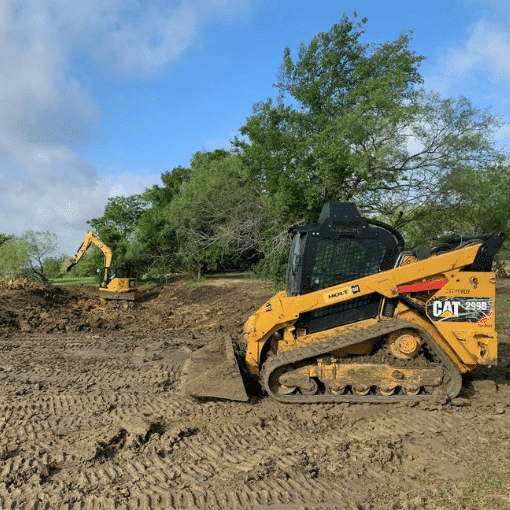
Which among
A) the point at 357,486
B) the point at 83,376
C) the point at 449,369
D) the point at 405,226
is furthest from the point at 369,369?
the point at 405,226

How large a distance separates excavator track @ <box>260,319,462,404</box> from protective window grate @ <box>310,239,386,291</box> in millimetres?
702

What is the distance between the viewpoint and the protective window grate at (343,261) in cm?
606

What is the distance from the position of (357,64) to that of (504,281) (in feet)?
35.1

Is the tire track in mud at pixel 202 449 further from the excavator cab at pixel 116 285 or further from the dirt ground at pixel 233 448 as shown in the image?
the excavator cab at pixel 116 285

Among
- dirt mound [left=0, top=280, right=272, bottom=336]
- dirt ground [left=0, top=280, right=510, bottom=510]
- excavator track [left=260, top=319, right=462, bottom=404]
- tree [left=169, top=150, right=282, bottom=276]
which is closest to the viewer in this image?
dirt ground [left=0, top=280, right=510, bottom=510]

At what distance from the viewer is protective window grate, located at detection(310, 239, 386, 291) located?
19.9 feet

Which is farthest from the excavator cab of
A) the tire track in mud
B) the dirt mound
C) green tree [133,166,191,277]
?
the tire track in mud

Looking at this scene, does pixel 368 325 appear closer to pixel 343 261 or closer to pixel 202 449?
pixel 343 261

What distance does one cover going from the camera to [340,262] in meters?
6.06

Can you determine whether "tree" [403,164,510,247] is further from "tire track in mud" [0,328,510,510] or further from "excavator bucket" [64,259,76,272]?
Result: "excavator bucket" [64,259,76,272]

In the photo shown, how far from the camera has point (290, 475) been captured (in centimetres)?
412

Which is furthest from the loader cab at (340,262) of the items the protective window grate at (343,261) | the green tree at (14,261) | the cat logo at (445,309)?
the green tree at (14,261)

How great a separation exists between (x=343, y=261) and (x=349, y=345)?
3.53ft

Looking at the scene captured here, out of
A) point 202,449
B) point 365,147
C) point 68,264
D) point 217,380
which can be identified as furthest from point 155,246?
point 202,449
